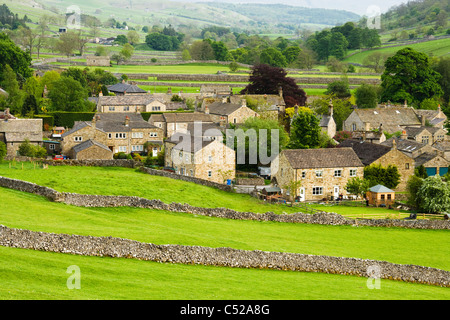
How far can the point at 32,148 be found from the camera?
6425 cm

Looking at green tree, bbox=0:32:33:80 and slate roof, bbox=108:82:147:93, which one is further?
green tree, bbox=0:32:33:80

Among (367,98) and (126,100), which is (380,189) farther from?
(126,100)

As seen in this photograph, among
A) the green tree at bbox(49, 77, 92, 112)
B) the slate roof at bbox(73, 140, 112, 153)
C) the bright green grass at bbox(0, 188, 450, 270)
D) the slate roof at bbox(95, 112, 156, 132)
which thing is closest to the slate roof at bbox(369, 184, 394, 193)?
the bright green grass at bbox(0, 188, 450, 270)

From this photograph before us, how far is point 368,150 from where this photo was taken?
63.2m

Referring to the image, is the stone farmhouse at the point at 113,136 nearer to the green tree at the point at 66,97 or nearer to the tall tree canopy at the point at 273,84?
the green tree at the point at 66,97

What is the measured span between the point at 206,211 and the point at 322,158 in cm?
1714

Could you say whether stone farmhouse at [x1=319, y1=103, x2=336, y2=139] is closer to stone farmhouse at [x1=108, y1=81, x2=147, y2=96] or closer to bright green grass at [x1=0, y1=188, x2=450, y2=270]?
stone farmhouse at [x1=108, y1=81, x2=147, y2=96]

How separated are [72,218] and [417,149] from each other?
135 ft

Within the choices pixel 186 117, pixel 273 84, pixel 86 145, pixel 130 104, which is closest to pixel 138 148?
pixel 86 145

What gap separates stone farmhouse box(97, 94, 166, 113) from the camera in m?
92.0

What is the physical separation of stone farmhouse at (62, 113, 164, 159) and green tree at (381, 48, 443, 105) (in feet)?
148

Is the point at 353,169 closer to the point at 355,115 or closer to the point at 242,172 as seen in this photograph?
the point at 242,172

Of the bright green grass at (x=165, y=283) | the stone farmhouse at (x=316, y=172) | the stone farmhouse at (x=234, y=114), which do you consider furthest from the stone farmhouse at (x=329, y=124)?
the bright green grass at (x=165, y=283)
